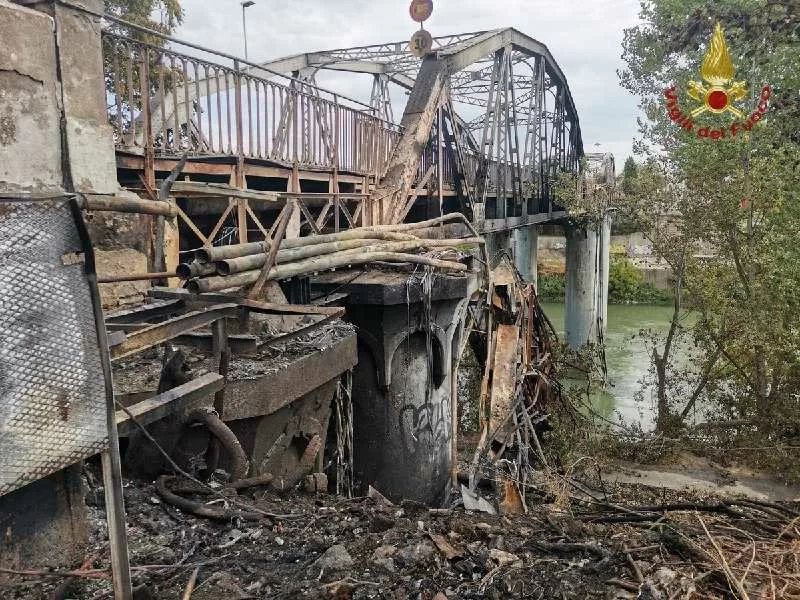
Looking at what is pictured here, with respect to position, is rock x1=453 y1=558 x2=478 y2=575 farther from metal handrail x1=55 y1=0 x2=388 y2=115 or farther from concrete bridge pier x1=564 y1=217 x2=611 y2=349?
concrete bridge pier x1=564 y1=217 x2=611 y2=349

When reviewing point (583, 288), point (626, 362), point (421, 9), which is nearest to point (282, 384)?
point (421, 9)

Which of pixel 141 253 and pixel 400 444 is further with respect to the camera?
pixel 400 444

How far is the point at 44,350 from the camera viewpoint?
261 cm

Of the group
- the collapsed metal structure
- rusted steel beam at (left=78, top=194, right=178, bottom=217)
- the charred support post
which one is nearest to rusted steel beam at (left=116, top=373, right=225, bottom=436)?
the collapsed metal structure

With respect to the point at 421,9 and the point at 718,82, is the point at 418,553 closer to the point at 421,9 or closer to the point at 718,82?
the point at 421,9

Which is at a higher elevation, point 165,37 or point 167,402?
point 165,37

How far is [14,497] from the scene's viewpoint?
9.65 ft

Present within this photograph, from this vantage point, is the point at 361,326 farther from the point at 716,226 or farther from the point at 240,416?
the point at 716,226

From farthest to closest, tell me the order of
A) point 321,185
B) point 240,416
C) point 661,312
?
point 661,312, point 321,185, point 240,416

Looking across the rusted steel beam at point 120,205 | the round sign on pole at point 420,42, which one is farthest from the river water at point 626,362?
the rusted steel beam at point 120,205

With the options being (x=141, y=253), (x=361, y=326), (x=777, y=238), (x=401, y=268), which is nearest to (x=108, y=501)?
(x=141, y=253)

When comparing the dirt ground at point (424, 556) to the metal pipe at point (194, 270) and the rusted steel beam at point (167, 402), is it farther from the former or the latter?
the metal pipe at point (194, 270)

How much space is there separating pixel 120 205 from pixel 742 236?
15.3 metres

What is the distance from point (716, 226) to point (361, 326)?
1134cm
